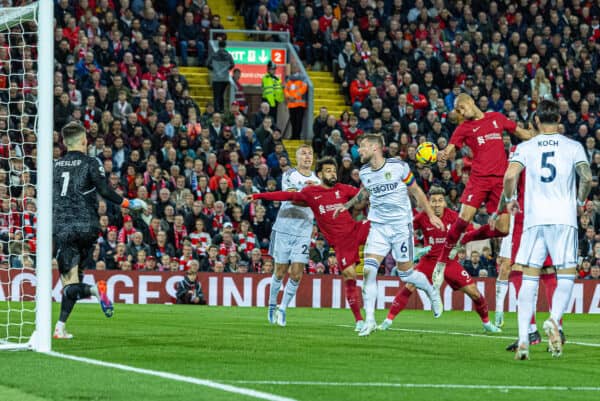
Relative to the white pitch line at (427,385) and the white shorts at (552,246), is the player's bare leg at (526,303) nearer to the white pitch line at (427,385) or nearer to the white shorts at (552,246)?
the white shorts at (552,246)

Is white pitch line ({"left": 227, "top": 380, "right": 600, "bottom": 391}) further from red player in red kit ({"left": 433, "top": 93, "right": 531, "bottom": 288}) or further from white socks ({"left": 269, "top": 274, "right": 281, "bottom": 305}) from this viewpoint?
white socks ({"left": 269, "top": 274, "right": 281, "bottom": 305})

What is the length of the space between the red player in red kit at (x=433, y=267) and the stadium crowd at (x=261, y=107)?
599 centimetres

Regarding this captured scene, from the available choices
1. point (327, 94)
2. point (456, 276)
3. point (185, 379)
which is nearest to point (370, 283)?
point (456, 276)

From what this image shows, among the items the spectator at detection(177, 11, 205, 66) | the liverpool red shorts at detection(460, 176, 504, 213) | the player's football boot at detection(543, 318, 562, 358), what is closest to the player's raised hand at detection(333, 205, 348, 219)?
the liverpool red shorts at detection(460, 176, 504, 213)

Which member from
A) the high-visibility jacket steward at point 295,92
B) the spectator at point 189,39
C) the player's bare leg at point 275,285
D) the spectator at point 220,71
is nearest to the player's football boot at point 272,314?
the player's bare leg at point 275,285

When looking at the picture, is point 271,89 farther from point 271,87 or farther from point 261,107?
point 261,107

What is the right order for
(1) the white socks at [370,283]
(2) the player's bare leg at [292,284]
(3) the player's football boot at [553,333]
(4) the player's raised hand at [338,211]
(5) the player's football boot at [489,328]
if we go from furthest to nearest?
(2) the player's bare leg at [292,284], (5) the player's football boot at [489,328], (4) the player's raised hand at [338,211], (1) the white socks at [370,283], (3) the player's football boot at [553,333]

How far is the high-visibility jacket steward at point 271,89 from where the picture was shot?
2975cm

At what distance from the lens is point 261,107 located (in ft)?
94.9

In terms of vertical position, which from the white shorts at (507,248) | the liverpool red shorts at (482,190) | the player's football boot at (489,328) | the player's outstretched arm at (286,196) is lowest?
the player's football boot at (489,328)

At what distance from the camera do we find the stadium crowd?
80.0ft

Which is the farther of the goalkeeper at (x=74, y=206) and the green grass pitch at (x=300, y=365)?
the goalkeeper at (x=74, y=206)

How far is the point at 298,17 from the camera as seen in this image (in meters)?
32.9

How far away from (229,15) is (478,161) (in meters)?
19.1
